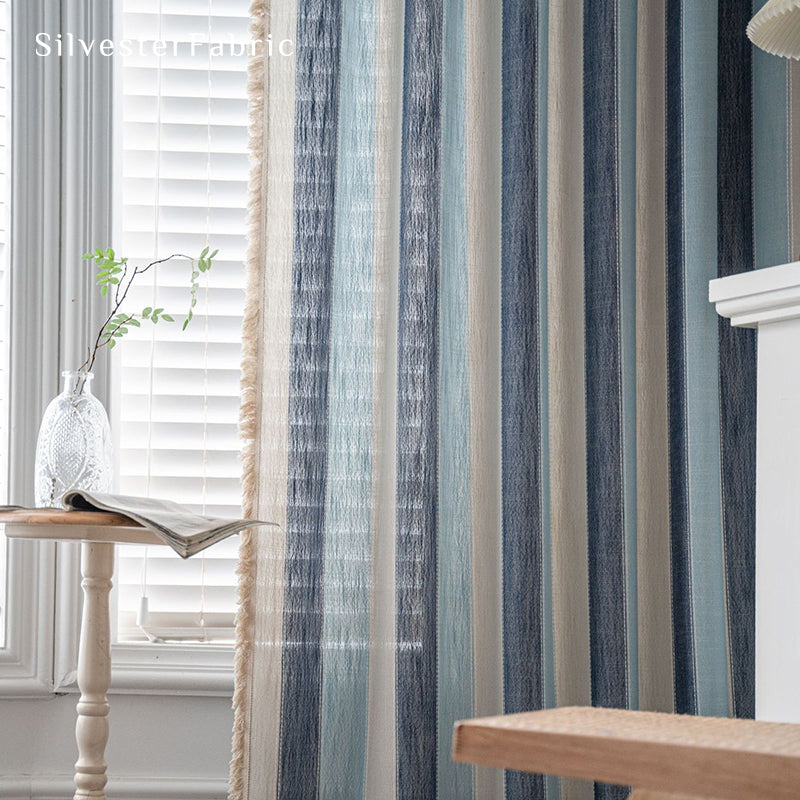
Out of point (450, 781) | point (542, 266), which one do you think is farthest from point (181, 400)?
point (450, 781)

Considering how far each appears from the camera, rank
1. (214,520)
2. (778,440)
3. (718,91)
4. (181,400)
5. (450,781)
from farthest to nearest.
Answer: (181,400) → (718,91) → (450,781) → (214,520) → (778,440)

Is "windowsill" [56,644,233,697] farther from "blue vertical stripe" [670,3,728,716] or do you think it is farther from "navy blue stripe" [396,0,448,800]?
"blue vertical stripe" [670,3,728,716]

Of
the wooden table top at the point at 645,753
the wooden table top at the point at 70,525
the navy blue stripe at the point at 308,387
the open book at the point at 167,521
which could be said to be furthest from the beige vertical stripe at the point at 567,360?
the wooden table top at the point at 645,753

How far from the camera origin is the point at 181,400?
1.55m

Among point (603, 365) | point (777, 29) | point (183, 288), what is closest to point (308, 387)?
point (183, 288)

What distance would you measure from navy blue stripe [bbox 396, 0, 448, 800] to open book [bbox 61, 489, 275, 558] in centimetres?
33

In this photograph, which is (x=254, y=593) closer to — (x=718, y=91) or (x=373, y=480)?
(x=373, y=480)

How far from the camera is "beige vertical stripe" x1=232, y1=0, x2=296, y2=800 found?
1324 mm

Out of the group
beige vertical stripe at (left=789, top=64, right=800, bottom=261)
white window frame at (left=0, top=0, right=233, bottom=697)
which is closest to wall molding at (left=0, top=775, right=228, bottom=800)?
white window frame at (left=0, top=0, right=233, bottom=697)

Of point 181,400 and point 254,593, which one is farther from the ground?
point 181,400

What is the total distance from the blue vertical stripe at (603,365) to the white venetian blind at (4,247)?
94cm

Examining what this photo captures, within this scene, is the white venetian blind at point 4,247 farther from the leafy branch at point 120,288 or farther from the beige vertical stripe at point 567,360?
the beige vertical stripe at point 567,360

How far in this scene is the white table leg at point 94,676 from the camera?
1.13 m

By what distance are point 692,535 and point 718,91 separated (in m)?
0.68
